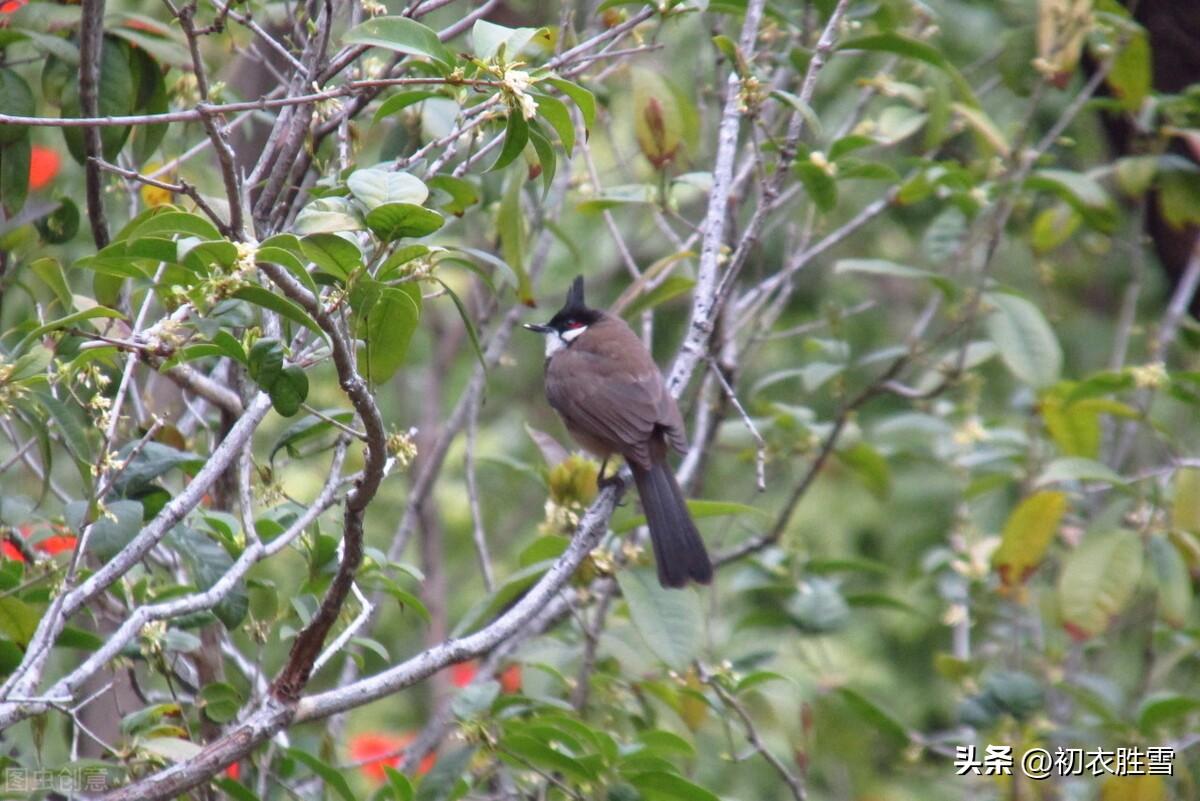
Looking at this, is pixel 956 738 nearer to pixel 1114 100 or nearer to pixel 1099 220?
pixel 1099 220

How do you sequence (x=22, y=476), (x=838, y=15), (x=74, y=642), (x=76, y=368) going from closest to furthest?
(x=76, y=368)
(x=74, y=642)
(x=838, y=15)
(x=22, y=476)

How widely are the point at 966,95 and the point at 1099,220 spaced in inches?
→ 24.5

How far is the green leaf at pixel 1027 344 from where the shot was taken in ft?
11.1

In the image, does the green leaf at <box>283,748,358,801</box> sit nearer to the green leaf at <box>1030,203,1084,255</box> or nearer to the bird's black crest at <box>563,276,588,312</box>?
the bird's black crest at <box>563,276,588,312</box>

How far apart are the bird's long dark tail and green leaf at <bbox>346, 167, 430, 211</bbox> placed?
128 centimetres

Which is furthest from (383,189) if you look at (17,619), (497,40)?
(17,619)

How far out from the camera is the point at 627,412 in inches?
142

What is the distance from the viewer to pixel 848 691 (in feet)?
10.1

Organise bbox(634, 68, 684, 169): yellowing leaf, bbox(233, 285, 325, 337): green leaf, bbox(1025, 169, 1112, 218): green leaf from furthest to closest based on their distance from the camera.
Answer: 1. bbox(1025, 169, 1112, 218): green leaf
2. bbox(634, 68, 684, 169): yellowing leaf
3. bbox(233, 285, 325, 337): green leaf

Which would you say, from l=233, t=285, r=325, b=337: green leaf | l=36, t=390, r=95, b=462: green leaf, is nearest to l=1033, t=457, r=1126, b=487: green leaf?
l=233, t=285, r=325, b=337: green leaf

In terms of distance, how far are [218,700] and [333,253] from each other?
979 millimetres

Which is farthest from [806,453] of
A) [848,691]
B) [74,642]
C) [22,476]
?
[22,476]

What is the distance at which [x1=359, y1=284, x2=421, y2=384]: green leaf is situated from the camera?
1.81 metres

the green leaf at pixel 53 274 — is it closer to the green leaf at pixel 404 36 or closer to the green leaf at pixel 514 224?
the green leaf at pixel 404 36
